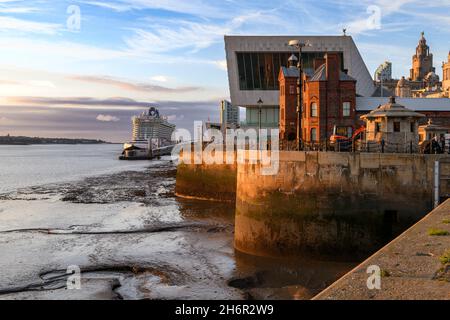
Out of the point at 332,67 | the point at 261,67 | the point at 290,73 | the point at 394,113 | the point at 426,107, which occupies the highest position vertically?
the point at 261,67

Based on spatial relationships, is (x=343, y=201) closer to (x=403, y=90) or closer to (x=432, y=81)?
(x=403, y=90)

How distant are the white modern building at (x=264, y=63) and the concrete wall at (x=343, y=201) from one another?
48.2 metres

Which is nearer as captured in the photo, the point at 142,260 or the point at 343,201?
the point at 343,201

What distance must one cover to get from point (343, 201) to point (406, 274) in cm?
1002

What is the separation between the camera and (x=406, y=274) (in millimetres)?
9453

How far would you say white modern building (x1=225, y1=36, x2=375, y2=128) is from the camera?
223 feet

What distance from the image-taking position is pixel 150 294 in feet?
52.7

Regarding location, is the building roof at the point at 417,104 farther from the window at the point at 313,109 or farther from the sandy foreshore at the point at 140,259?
the sandy foreshore at the point at 140,259

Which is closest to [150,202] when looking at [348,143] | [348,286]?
[348,143]

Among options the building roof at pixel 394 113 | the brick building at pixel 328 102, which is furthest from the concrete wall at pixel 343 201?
the brick building at pixel 328 102

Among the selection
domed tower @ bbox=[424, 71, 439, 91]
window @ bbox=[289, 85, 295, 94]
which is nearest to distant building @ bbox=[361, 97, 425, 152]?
window @ bbox=[289, 85, 295, 94]

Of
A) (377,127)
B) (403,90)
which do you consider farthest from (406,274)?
(403,90)

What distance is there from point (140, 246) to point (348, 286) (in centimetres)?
1644

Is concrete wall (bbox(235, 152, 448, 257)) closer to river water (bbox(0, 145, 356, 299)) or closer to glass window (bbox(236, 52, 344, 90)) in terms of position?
river water (bbox(0, 145, 356, 299))
